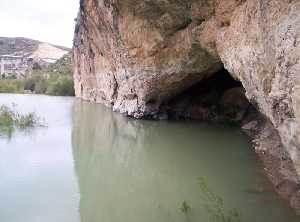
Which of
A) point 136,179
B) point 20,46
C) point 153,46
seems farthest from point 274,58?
point 20,46

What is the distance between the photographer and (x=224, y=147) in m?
11.2

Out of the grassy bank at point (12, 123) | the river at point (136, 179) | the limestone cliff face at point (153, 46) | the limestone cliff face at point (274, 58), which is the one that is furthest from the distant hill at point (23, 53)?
the limestone cliff face at point (274, 58)

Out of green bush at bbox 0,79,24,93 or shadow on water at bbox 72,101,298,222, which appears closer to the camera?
shadow on water at bbox 72,101,298,222

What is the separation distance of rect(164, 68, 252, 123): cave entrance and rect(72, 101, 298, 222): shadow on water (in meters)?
3.28

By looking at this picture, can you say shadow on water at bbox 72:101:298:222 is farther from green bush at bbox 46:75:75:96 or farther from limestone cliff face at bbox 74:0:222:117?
green bush at bbox 46:75:75:96

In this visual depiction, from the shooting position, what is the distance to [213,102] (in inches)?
743

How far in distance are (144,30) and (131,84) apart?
3841mm

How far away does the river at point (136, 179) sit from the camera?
577 cm

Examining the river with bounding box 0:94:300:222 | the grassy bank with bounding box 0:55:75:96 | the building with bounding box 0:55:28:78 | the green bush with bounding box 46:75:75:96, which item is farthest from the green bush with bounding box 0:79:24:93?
the river with bounding box 0:94:300:222

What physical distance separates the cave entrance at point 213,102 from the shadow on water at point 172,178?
3282 mm

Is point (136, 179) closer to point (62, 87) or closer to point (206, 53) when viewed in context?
point (206, 53)

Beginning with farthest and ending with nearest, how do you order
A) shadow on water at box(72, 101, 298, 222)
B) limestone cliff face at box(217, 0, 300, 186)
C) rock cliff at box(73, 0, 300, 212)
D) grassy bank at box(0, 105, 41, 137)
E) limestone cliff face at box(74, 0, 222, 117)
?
grassy bank at box(0, 105, 41, 137), limestone cliff face at box(74, 0, 222, 117), shadow on water at box(72, 101, 298, 222), rock cliff at box(73, 0, 300, 212), limestone cliff face at box(217, 0, 300, 186)

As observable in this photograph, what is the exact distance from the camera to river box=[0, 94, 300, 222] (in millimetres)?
5773

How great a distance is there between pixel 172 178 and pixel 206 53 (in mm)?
7336
